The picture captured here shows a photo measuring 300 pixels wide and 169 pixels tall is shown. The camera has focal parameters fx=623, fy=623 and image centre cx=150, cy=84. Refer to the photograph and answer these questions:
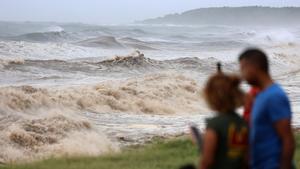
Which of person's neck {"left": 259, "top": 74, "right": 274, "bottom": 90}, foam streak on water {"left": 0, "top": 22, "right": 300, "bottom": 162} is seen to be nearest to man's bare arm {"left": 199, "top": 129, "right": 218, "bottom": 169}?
person's neck {"left": 259, "top": 74, "right": 274, "bottom": 90}

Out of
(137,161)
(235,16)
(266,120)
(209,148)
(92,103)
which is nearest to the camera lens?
(209,148)

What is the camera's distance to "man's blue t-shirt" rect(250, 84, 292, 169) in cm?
366

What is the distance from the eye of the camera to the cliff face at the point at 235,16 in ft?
495

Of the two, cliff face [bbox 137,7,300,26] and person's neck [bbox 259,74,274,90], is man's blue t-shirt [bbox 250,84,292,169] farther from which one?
cliff face [bbox 137,7,300,26]

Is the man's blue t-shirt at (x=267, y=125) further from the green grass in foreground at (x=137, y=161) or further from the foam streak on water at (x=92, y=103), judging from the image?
the foam streak on water at (x=92, y=103)

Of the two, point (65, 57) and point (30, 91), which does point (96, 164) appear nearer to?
point (30, 91)

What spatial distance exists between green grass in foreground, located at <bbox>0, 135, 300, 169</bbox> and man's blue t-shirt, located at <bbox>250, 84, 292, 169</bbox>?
355cm

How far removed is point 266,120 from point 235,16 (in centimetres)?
16415

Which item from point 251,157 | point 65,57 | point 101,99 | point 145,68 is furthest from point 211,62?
point 251,157

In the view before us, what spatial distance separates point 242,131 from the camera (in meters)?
3.67

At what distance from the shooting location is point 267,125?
374 centimetres

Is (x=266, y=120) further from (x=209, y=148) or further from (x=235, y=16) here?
(x=235, y=16)

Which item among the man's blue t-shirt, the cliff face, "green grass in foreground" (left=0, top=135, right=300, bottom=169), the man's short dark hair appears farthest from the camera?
the cliff face

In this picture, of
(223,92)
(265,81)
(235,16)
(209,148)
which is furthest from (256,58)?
(235,16)
